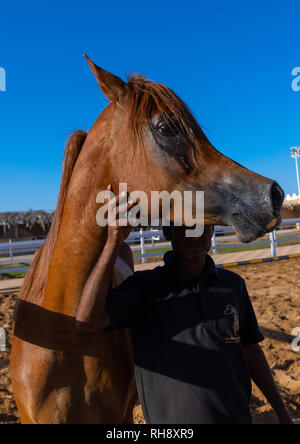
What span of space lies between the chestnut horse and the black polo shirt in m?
0.24

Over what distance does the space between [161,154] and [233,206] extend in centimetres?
42

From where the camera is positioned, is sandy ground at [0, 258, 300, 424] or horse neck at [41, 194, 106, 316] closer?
horse neck at [41, 194, 106, 316]

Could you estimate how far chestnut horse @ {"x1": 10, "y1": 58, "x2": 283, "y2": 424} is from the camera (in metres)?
1.60

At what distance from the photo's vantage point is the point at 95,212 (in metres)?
1.73

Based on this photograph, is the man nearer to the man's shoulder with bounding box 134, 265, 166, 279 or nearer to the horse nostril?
the man's shoulder with bounding box 134, 265, 166, 279

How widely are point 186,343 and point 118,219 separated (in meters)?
0.66

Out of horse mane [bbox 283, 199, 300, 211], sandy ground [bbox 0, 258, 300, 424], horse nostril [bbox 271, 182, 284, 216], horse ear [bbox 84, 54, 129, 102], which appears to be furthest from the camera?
horse mane [bbox 283, 199, 300, 211]

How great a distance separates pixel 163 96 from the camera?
1672mm

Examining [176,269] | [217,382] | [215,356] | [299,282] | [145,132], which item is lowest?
[299,282]

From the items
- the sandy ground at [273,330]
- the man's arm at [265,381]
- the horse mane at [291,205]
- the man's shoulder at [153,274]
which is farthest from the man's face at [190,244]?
the horse mane at [291,205]

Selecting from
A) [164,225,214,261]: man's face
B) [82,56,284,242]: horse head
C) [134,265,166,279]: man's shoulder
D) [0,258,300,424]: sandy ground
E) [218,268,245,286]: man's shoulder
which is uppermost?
A: [82,56,284,242]: horse head

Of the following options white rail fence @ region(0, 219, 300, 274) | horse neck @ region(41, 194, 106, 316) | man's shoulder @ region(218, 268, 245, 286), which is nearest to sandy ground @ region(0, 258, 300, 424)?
white rail fence @ region(0, 219, 300, 274)
